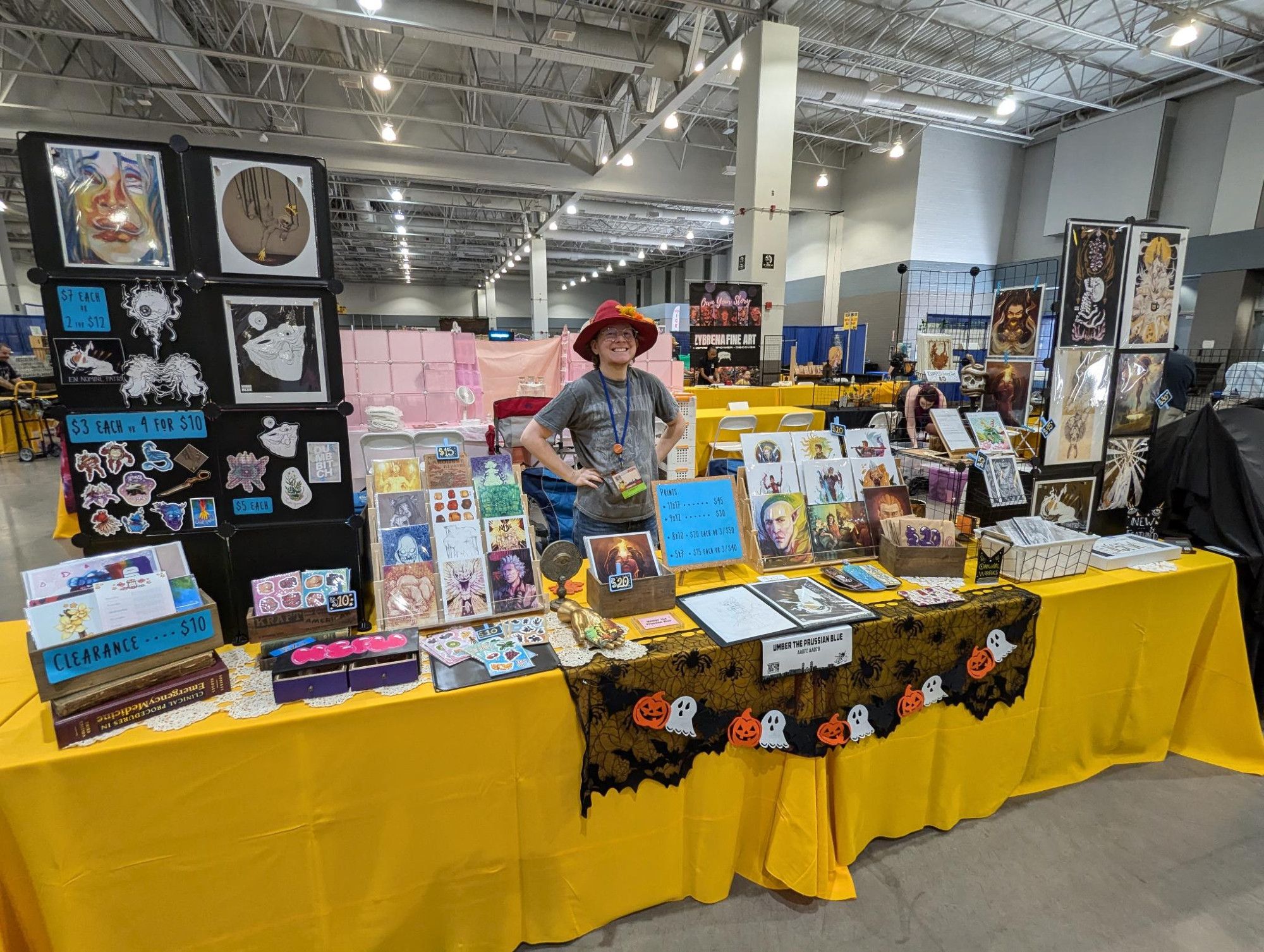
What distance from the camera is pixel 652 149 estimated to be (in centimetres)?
1163

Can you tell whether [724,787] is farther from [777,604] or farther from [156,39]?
[156,39]

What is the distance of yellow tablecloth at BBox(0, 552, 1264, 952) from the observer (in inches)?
43.3

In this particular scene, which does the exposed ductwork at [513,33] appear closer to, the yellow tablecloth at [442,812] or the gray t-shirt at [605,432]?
the gray t-shirt at [605,432]

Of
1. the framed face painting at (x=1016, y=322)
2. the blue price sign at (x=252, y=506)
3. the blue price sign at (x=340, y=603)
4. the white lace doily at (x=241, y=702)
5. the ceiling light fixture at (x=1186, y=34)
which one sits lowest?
the white lace doily at (x=241, y=702)

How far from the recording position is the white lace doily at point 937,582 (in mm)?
1785

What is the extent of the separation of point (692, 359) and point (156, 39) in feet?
21.0

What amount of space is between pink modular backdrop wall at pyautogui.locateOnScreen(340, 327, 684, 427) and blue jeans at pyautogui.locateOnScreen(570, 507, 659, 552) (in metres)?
4.35

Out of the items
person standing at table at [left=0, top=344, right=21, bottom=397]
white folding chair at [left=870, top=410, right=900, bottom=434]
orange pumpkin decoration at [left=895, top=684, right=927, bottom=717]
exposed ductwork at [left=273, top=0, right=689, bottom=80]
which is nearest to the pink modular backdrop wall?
exposed ductwork at [left=273, top=0, right=689, bottom=80]

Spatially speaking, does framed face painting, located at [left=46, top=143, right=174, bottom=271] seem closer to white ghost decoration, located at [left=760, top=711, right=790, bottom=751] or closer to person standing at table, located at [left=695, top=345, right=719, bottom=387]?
white ghost decoration, located at [left=760, top=711, right=790, bottom=751]

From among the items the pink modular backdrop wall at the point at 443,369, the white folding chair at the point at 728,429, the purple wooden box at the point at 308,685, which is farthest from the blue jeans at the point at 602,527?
the pink modular backdrop wall at the point at 443,369

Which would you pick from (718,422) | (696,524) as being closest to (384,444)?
(718,422)

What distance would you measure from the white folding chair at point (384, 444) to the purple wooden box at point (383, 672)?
305 cm

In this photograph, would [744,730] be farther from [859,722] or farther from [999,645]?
[999,645]

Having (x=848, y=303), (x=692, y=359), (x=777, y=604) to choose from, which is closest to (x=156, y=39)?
(x=692, y=359)
